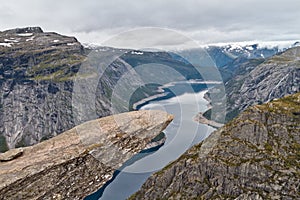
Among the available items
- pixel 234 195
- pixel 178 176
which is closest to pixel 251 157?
pixel 234 195

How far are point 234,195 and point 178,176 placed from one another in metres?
28.1

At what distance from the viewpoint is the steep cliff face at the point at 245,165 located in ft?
434

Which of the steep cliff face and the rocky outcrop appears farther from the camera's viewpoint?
the steep cliff face

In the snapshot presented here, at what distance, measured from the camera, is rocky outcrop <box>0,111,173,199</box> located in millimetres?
10062

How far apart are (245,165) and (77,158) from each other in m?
137

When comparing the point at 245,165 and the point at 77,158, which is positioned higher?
the point at 77,158

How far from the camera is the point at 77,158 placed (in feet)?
36.7

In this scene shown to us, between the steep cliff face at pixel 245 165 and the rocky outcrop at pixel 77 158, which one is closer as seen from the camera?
the rocky outcrop at pixel 77 158

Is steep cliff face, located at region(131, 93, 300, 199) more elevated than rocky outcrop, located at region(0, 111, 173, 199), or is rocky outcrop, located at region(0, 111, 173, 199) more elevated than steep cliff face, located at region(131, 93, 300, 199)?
rocky outcrop, located at region(0, 111, 173, 199)

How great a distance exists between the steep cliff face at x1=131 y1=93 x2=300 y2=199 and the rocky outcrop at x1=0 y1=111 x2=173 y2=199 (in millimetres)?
119012

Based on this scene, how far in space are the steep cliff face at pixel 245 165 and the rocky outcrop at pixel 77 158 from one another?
11901cm

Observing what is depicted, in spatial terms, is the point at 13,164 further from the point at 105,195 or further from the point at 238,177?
the point at 105,195

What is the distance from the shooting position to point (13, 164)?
10672 millimetres

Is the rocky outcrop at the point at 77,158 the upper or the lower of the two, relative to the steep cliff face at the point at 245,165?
upper
